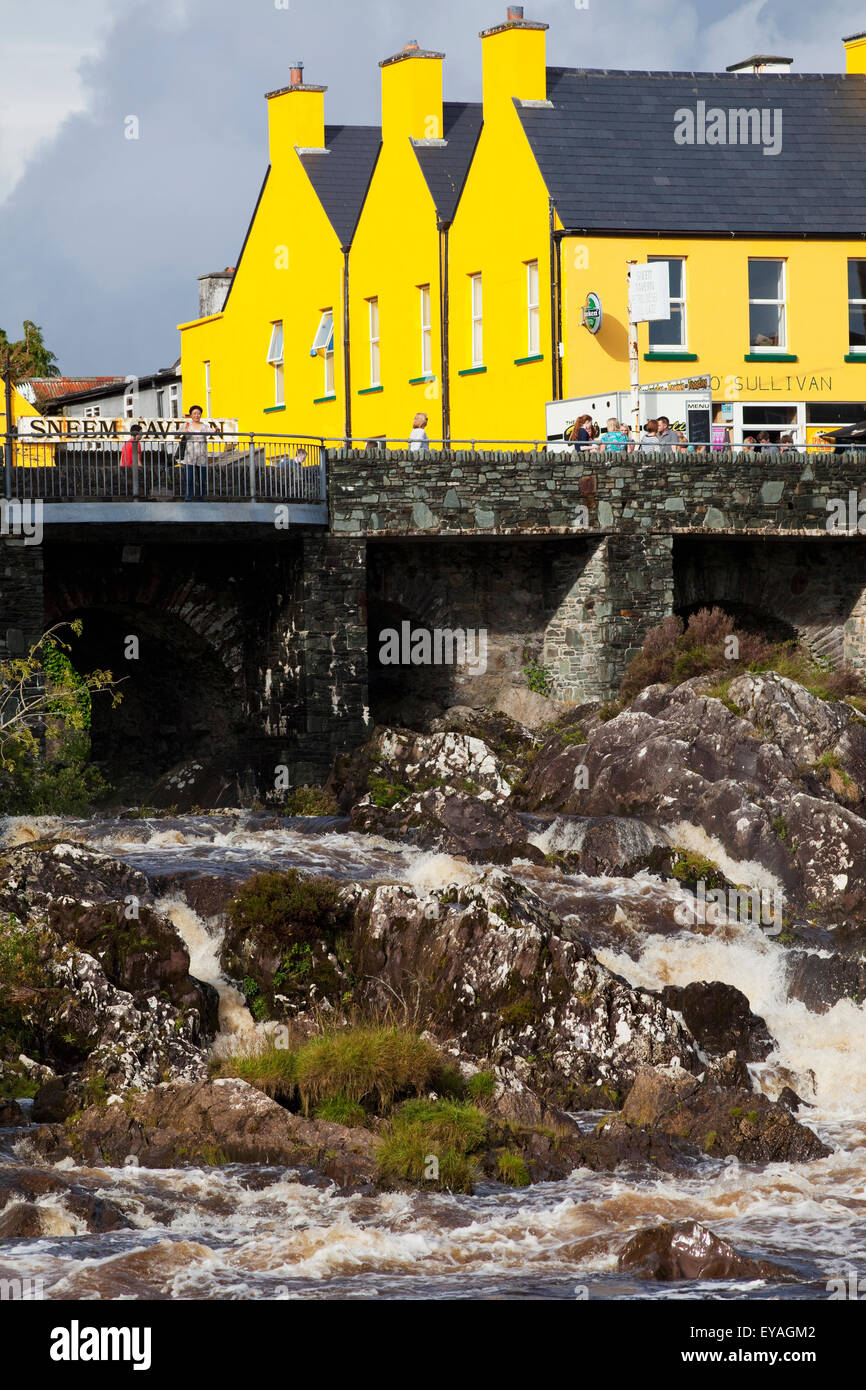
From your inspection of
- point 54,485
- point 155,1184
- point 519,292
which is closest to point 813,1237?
point 155,1184

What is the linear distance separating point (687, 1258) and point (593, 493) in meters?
19.5

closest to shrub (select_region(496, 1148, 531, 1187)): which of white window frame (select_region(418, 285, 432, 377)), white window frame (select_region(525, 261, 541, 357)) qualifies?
white window frame (select_region(525, 261, 541, 357))

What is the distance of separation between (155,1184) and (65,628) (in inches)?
719

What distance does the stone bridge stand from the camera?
1235 inches

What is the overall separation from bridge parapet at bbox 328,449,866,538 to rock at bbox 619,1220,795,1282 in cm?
1812

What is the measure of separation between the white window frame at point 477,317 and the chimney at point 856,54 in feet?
35.2

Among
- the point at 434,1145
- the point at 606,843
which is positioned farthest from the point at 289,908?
the point at 606,843

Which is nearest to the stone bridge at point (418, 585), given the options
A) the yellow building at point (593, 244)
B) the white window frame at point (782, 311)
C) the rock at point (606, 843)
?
the yellow building at point (593, 244)

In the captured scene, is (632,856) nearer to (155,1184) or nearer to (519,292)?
(155,1184)

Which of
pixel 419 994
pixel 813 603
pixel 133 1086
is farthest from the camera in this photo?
pixel 813 603

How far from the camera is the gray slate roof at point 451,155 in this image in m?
39.5

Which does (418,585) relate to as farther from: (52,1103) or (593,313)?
(52,1103)

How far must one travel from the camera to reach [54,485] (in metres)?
29.2

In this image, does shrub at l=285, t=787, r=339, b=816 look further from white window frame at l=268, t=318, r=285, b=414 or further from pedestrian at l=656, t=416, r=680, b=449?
white window frame at l=268, t=318, r=285, b=414
